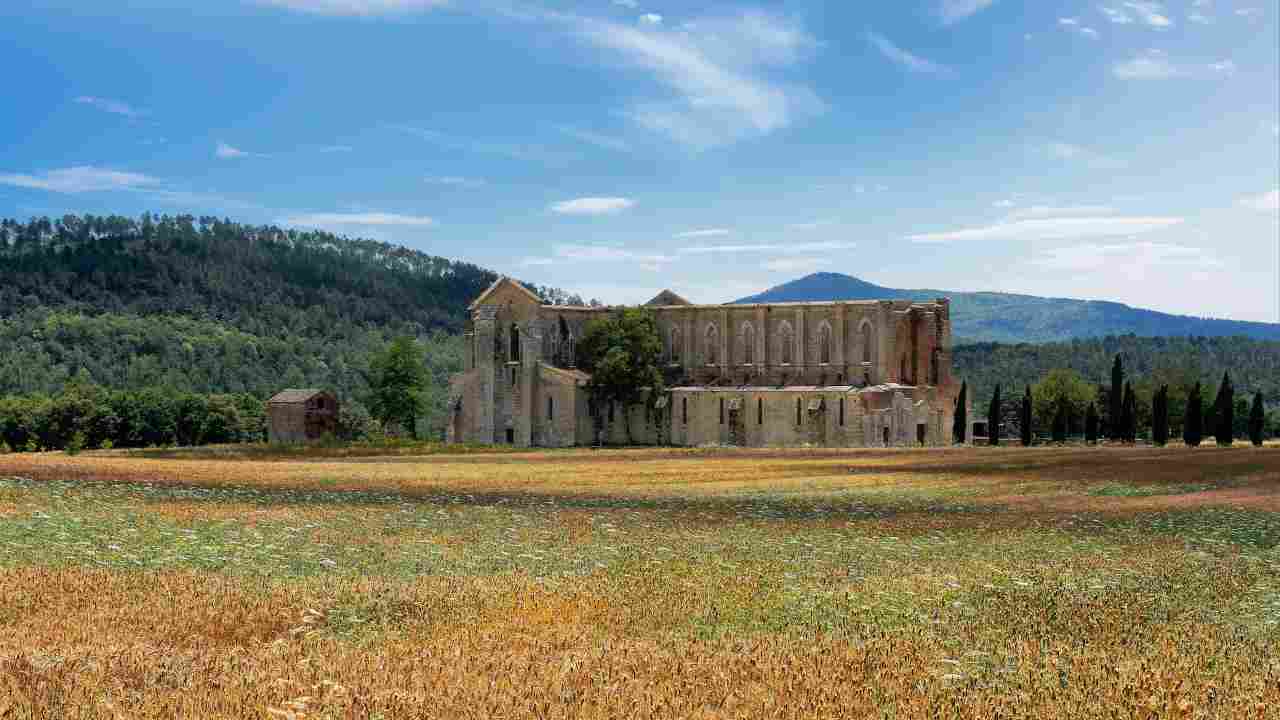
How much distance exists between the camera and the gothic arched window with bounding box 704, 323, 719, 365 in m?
125

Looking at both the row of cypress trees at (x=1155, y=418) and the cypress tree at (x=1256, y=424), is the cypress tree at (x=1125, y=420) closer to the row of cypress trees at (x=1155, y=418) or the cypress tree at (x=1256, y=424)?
the row of cypress trees at (x=1155, y=418)

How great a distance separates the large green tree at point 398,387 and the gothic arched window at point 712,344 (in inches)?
1126

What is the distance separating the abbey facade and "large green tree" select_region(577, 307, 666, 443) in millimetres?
1182

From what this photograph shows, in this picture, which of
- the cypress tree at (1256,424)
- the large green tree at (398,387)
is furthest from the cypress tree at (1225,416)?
the large green tree at (398,387)

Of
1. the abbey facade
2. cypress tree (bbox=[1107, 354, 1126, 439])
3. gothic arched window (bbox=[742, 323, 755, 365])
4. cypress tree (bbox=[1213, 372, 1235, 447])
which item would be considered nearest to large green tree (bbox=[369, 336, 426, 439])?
the abbey facade

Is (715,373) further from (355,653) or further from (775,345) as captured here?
(355,653)

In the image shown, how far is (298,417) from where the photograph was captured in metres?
131

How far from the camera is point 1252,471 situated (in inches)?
2280

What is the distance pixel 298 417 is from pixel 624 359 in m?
36.1

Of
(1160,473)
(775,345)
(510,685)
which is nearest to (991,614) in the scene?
(510,685)

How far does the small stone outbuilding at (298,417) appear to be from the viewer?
13062 centimetres

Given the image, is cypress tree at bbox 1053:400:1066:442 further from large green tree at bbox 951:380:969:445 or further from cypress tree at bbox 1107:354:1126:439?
large green tree at bbox 951:380:969:445

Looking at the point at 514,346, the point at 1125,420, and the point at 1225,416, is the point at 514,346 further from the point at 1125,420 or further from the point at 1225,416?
the point at 1225,416

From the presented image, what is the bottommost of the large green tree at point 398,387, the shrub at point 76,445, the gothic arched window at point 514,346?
the shrub at point 76,445
